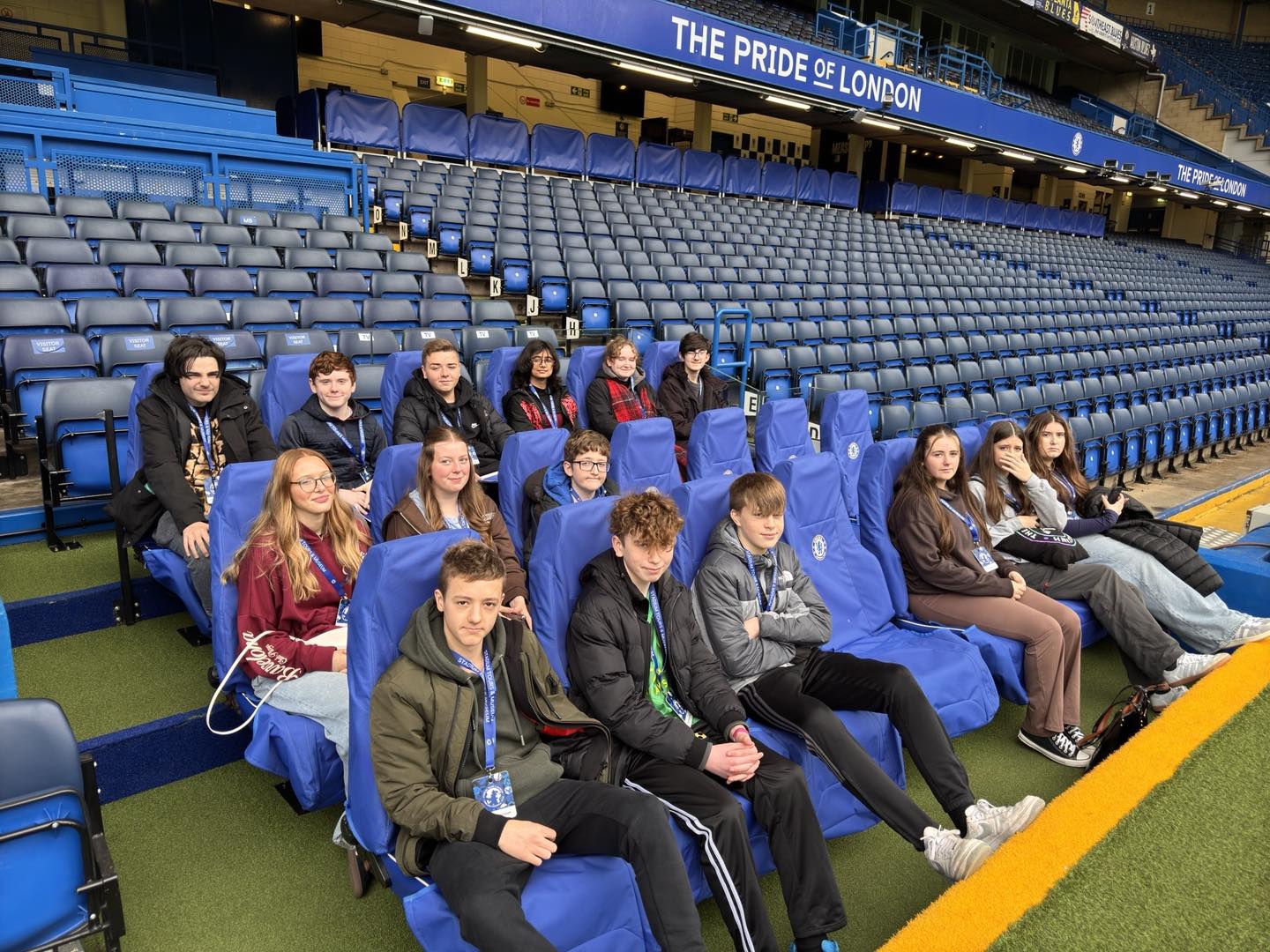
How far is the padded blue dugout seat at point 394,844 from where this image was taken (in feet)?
5.26

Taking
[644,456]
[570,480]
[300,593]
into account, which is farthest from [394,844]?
[644,456]

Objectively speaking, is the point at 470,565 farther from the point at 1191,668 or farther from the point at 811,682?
the point at 1191,668

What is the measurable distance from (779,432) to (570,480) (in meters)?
1.68

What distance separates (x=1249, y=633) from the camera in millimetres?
3031

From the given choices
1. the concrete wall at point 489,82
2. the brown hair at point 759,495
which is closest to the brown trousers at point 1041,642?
the brown hair at point 759,495

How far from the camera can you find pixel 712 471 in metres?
3.71

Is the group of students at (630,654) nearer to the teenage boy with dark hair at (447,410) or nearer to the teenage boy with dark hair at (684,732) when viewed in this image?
the teenage boy with dark hair at (684,732)

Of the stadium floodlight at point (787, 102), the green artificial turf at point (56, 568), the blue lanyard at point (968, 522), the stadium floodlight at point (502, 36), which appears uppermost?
the stadium floodlight at point (787, 102)

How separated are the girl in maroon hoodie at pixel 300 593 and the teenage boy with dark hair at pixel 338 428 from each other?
846mm

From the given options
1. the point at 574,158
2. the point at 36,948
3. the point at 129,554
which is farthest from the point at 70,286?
the point at 574,158

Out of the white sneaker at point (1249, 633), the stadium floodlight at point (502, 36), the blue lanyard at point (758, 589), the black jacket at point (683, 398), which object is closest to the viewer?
the blue lanyard at point (758, 589)

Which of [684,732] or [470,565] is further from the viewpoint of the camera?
[684,732]

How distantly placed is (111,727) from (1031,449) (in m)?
3.61

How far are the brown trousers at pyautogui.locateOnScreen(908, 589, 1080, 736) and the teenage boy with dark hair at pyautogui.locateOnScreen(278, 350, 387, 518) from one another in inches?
90.3
